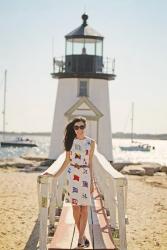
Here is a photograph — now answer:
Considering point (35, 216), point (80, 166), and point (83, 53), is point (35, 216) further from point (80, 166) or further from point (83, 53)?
point (83, 53)

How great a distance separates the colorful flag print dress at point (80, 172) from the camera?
604cm

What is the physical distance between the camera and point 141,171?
25938 mm

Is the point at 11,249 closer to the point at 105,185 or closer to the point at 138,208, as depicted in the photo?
the point at 105,185

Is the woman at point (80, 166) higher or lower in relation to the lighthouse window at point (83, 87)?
lower

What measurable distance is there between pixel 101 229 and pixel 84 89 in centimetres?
1834

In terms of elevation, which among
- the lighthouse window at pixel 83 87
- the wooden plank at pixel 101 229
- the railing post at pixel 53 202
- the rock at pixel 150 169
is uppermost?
the lighthouse window at pixel 83 87

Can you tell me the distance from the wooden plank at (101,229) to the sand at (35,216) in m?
1.17

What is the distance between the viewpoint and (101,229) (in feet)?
22.7

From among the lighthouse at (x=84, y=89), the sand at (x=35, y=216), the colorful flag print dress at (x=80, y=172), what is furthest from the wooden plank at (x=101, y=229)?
the lighthouse at (x=84, y=89)

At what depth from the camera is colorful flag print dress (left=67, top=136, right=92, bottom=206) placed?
6.04m

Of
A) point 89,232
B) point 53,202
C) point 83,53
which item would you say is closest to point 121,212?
point 89,232

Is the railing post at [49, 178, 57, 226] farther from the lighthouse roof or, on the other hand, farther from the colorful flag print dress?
the lighthouse roof

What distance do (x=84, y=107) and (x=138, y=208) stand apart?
11173 mm

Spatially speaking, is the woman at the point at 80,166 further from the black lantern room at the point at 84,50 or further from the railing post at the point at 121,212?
the black lantern room at the point at 84,50
